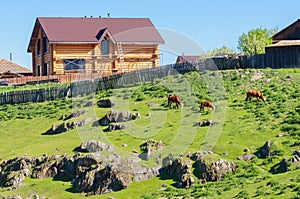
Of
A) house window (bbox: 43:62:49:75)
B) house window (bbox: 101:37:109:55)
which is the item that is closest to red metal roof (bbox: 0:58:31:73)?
house window (bbox: 43:62:49:75)

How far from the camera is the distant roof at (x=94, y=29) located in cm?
8612

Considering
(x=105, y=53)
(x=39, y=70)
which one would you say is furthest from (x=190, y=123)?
(x=39, y=70)

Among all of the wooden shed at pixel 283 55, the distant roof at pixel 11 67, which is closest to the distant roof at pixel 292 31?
the wooden shed at pixel 283 55

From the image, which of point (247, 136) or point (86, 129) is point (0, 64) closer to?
point (86, 129)

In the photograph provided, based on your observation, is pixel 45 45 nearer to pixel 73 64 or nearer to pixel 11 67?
pixel 73 64

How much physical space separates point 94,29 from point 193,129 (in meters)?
41.3

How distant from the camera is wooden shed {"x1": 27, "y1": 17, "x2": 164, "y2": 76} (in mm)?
85938

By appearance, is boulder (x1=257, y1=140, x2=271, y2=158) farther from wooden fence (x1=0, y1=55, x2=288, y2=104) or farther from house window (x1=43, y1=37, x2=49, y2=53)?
house window (x1=43, y1=37, x2=49, y2=53)

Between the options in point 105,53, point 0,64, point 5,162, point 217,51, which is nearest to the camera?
point 5,162

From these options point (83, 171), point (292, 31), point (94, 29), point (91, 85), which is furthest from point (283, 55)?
point (94, 29)

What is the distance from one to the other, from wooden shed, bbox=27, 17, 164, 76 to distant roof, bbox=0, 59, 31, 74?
16.9 meters

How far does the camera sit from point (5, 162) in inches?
1921

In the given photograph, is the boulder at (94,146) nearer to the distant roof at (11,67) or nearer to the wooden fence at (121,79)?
the wooden fence at (121,79)

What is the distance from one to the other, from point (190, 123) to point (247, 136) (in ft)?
17.0
